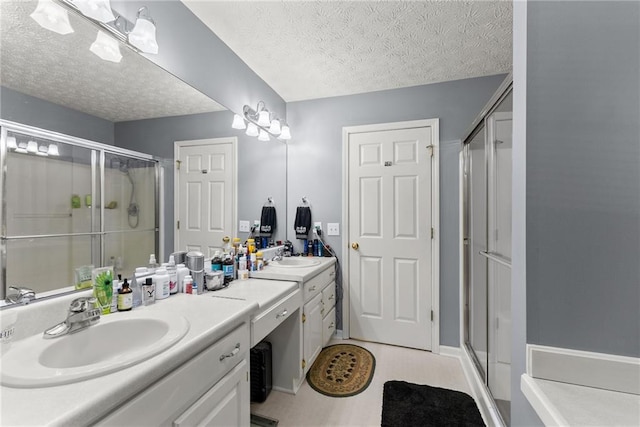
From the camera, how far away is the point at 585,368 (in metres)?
0.75

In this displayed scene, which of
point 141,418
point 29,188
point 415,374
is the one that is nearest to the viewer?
point 141,418

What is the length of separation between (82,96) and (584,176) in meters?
1.78

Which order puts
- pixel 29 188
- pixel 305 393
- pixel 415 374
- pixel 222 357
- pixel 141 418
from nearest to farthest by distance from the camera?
pixel 141 418, pixel 29 188, pixel 222 357, pixel 305 393, pixel 415 374

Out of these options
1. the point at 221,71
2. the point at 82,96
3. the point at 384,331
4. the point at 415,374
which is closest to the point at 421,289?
the point at 384,331

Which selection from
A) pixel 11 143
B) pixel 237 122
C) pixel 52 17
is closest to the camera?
pixel 11 143

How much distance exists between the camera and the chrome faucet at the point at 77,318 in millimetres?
881

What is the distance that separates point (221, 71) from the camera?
1911 mm

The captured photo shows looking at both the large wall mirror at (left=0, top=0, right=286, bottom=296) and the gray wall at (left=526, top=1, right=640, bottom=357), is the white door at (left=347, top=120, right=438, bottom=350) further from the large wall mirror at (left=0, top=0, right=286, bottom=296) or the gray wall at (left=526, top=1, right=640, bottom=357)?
the gray wall at (left=526, top=1, right=640, bottom=357)

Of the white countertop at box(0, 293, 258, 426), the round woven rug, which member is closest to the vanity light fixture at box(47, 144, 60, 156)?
the white countertop at box(0, 293, 258, 426)

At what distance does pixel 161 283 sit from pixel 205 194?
647 mm

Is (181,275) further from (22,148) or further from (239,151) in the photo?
(239,151)

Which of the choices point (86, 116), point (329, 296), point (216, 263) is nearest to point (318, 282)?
point (329, 296)

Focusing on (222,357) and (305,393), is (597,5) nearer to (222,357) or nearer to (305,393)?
(222,357)

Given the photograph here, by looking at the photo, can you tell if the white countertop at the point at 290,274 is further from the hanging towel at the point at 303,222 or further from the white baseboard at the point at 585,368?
the white baseboard at the point at 585,368
